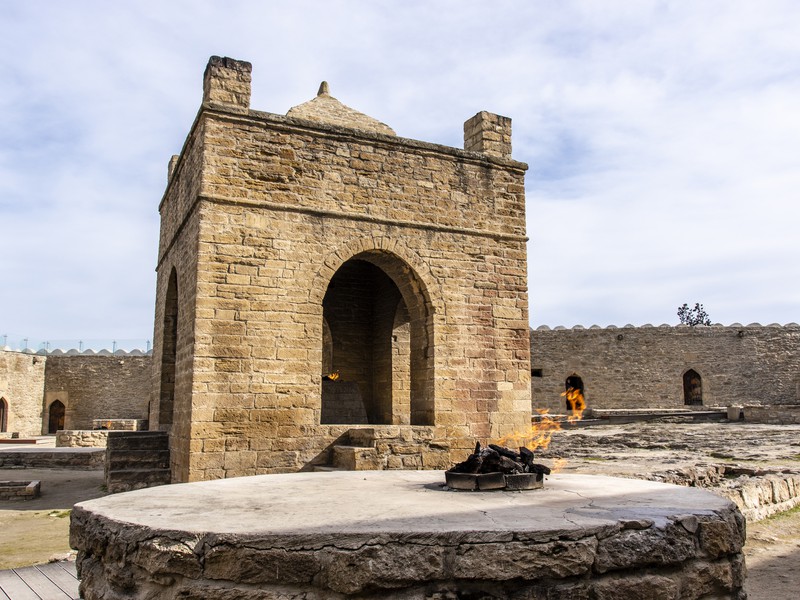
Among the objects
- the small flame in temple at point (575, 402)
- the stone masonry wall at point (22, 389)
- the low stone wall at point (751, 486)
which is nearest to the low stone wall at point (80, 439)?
the stone masonry wall at point (22, 389)

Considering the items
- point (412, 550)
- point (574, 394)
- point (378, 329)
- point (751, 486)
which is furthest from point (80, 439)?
point (412, 550)

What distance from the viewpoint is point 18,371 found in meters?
23.8

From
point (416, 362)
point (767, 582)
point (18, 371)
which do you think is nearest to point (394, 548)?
point (767, 582)

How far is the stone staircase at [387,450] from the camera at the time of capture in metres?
8.06

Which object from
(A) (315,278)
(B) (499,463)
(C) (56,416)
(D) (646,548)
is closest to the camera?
(D) (646,548)

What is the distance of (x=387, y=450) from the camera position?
27.2ft

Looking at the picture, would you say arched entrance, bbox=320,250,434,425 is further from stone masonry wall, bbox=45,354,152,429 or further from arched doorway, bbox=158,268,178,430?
stone masonry wall, bbox=45,354,152,429

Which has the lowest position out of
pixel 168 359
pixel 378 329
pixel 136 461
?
pixel 136 461

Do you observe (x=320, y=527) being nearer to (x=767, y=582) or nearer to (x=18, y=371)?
(x=767, y=582)

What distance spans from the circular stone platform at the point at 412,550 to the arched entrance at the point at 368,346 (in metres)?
6.51

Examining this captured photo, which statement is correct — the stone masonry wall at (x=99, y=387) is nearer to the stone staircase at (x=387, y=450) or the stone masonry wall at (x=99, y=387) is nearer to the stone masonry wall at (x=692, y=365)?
the stone masonry wall at (x=692, y=365)

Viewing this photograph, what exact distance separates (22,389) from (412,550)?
2490 centimetres

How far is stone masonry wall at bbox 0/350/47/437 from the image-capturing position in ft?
76.6

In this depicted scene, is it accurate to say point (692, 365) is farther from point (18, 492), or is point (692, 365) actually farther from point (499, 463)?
point (499, 463)
